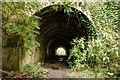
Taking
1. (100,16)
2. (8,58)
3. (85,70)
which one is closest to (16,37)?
(8,58)

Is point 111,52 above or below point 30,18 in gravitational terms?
below

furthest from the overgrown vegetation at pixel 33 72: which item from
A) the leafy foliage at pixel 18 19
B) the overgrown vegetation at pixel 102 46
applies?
the leafy foliage at pixel 18 19

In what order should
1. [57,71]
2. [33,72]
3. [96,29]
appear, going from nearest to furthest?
[33,72] < [96,29] < [57,71]

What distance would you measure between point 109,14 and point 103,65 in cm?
231

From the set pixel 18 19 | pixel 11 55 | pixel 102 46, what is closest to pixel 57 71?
pixel 11 55

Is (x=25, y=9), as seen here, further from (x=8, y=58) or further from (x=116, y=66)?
(x=116, y=66)

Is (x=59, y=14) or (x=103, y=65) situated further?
(x=59, y=14)

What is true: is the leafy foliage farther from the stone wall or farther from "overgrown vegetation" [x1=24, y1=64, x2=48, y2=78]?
"overgrown vegetation" [x1=24, y1=64, x2=48, y2=78]

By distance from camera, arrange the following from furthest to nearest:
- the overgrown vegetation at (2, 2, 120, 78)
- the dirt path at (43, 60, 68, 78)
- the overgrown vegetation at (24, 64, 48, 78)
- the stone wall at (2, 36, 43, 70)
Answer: the dirt path at (43, 60, 68, 78) < the stone wall at (2, 36, 43, 70) < the overgrown vegetation at (24, 64, 48, 78) < the overgrown vegetation at (2, 2, 120, 78)

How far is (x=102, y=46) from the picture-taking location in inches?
276

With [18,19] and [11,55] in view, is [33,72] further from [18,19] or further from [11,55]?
[18,19]

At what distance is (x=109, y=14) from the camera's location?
29.4ft

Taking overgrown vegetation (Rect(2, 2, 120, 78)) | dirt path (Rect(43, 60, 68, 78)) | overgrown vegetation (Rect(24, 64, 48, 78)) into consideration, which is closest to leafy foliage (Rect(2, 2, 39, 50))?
overgrown vegetation (Rect(2, 2, 120, 78))

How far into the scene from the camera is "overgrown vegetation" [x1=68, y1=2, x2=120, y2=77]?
22.8 ft
